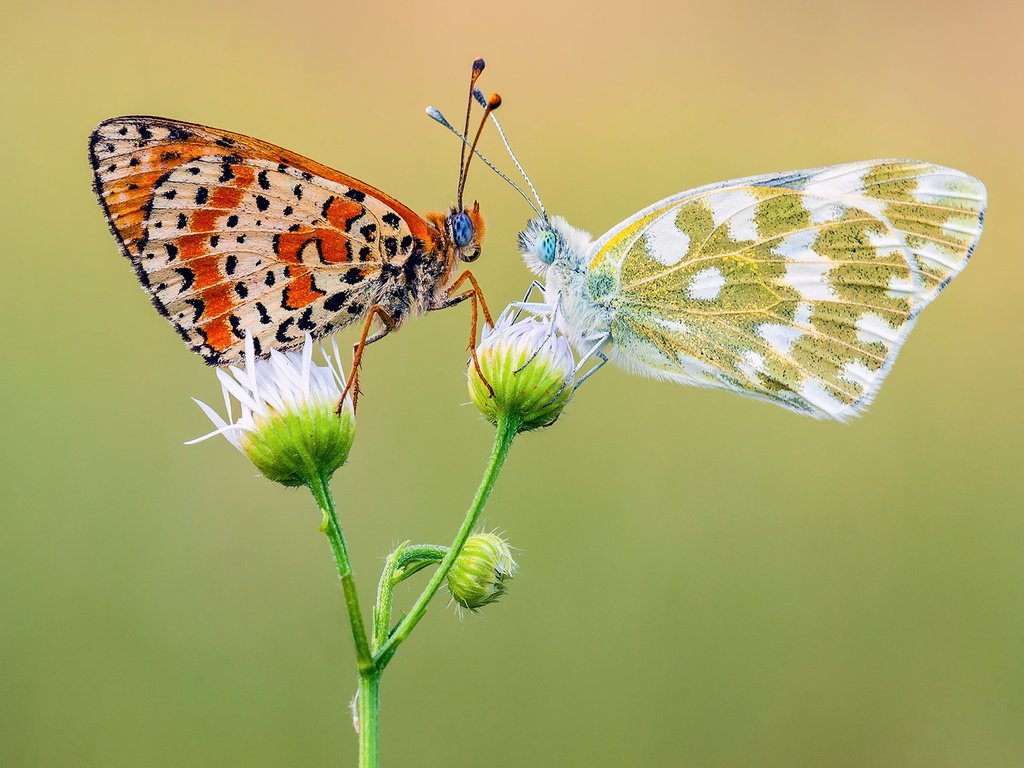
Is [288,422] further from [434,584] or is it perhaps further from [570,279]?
[570,279]

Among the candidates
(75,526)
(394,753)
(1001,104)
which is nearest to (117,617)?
(75,526)

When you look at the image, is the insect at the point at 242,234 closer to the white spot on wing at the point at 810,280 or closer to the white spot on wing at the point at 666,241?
the white spot on wing at the point at 666,241

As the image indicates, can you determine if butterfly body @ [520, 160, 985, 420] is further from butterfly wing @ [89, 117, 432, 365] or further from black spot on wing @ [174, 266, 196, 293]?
A: black spot on wing @ [174, 266, 196, 293]

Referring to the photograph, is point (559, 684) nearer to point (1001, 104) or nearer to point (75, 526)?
point (75, 526)

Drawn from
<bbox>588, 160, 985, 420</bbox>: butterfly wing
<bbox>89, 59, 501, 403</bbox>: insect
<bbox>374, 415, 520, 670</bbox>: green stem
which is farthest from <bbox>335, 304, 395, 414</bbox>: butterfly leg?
<bbox>588, 160, 985, 420</bbox>: butterfly wing

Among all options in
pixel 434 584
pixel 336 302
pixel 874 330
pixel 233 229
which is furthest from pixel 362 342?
pixel 874 330

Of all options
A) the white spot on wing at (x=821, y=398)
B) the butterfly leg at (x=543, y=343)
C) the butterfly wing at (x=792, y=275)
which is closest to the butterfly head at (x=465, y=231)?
the butterfly leg at (x=543, y=343)
